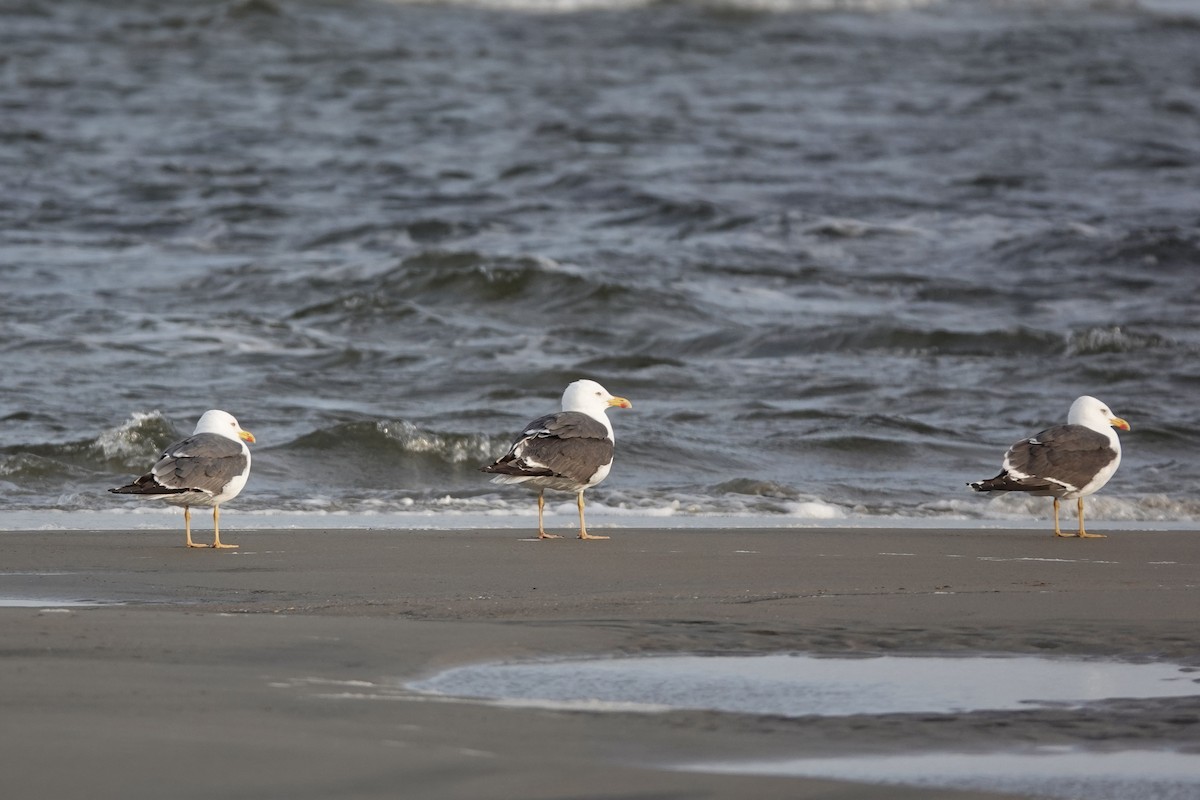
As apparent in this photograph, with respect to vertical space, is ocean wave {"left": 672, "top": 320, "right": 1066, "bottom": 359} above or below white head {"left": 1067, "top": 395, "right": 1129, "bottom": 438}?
below

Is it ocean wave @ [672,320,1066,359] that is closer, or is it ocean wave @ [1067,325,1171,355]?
ocean wave @ [1067,325,1171,355]

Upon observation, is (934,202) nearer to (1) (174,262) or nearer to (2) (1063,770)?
(1) (174,262)

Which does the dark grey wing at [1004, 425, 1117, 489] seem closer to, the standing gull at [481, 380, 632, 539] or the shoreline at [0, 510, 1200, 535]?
the shoreline at [0, 510, 1200, 535]

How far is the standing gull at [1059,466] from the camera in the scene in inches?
354

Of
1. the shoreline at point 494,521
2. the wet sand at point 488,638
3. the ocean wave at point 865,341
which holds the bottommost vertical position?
the shoreline at point 494,521

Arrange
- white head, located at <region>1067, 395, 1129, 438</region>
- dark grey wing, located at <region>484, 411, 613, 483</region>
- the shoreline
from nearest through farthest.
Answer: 1. dark grey wing, located at <region>484, 411, 613, 483</region>
2. the shoreline
3. white head, located at <region>1067, 395, 1129, 438</region>

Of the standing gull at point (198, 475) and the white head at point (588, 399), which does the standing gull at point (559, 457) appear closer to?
the white head at point (588, 399)

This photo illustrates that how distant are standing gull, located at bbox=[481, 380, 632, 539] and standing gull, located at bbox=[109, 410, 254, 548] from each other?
1.25 meters

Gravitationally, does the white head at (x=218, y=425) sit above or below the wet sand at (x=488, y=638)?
above

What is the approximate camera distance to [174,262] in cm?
2044

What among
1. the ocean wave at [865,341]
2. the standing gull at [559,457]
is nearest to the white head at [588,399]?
the standing gull at [559,457]

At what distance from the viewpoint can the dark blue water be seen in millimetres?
11883

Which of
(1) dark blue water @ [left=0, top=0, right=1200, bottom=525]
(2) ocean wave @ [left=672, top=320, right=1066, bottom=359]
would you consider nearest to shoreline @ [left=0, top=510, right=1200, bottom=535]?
(1) dark blue water @ [left=0, top=0, right=1200, bottom=525]

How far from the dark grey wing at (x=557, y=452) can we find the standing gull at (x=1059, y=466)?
1965 mm
